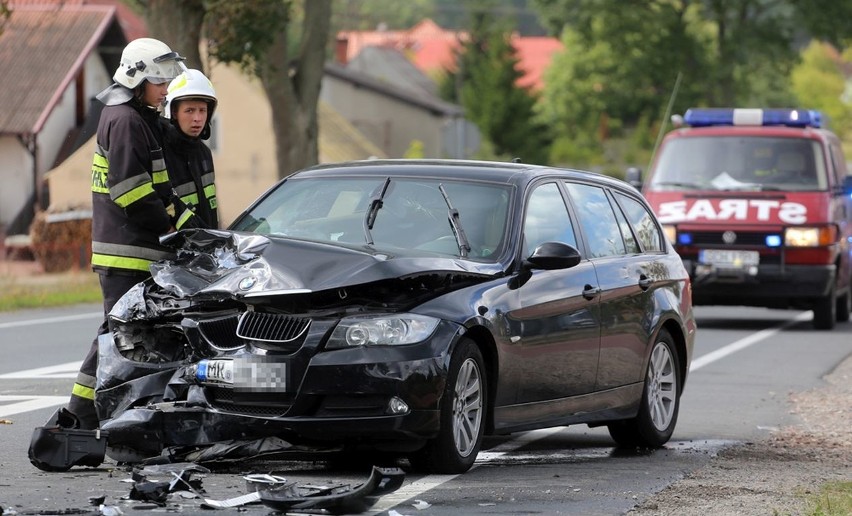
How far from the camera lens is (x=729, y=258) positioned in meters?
19.6

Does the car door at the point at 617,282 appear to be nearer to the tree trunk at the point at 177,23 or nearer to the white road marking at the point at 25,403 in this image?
the white road marking at the point at 25,403

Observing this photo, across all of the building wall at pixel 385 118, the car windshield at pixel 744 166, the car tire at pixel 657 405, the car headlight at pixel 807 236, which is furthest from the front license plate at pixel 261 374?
the building wall at pixel 385 118

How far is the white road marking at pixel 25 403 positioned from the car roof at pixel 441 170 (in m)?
2.37

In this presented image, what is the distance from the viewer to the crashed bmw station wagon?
7.83m

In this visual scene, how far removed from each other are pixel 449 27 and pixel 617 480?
612ft

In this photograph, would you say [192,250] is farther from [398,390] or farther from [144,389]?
[398,390]

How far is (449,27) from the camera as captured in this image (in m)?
193

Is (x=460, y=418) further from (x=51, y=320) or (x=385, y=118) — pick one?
(x=385, y=118)

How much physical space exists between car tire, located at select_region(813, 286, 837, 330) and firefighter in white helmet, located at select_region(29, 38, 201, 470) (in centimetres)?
1243

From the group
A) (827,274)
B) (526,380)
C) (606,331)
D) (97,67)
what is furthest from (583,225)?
(97,67)

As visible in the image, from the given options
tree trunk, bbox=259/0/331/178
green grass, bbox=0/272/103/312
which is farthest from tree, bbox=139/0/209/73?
tree trunk, bbox=259/0/331/178

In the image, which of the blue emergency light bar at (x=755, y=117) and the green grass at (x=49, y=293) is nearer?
the blue emergency light bar at (x=755, y=117)

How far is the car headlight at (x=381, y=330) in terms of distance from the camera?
7.82 meters

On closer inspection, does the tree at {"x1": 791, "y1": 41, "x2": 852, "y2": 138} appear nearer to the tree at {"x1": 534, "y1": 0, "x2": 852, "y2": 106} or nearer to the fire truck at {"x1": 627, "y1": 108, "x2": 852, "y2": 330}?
the tree at {"x1": 534, "y1": 0, "x2": 852, "y2": 106}
